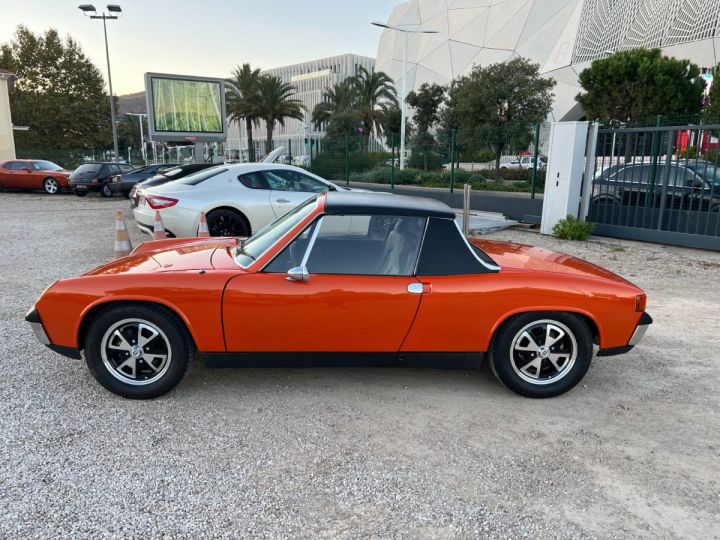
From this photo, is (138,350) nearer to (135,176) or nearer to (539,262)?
(539,262)

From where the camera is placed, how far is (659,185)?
9.86 metres

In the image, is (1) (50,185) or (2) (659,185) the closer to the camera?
(2) (659,185)

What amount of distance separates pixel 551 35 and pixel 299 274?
2209 inches

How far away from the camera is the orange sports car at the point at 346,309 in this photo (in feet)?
10.9

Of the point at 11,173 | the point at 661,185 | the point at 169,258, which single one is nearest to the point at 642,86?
the point at 661,185

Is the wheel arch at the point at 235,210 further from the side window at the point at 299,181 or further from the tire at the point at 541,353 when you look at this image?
the tire at the point at 541,353

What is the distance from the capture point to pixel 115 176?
2002 cm

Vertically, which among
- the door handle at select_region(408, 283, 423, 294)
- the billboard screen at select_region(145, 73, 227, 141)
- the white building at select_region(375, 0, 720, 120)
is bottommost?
Answer: the door handle at select_region(408, 283, 423, 294)

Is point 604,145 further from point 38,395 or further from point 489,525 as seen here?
point 38,395

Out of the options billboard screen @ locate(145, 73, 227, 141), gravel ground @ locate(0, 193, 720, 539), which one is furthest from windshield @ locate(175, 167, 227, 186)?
billboard screen @ locate(145, 73, 227, 141)

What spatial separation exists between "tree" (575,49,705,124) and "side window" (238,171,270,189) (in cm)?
1454

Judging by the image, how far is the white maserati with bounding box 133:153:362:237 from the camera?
7.81 metres

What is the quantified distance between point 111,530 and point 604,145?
429 inches

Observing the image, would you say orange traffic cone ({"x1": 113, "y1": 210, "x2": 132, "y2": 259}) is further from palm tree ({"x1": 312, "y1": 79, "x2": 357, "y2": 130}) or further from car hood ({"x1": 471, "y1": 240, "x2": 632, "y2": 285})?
palm tree ({"x1": 312, "y1": 79, "x2": 357, "y2": 130})
